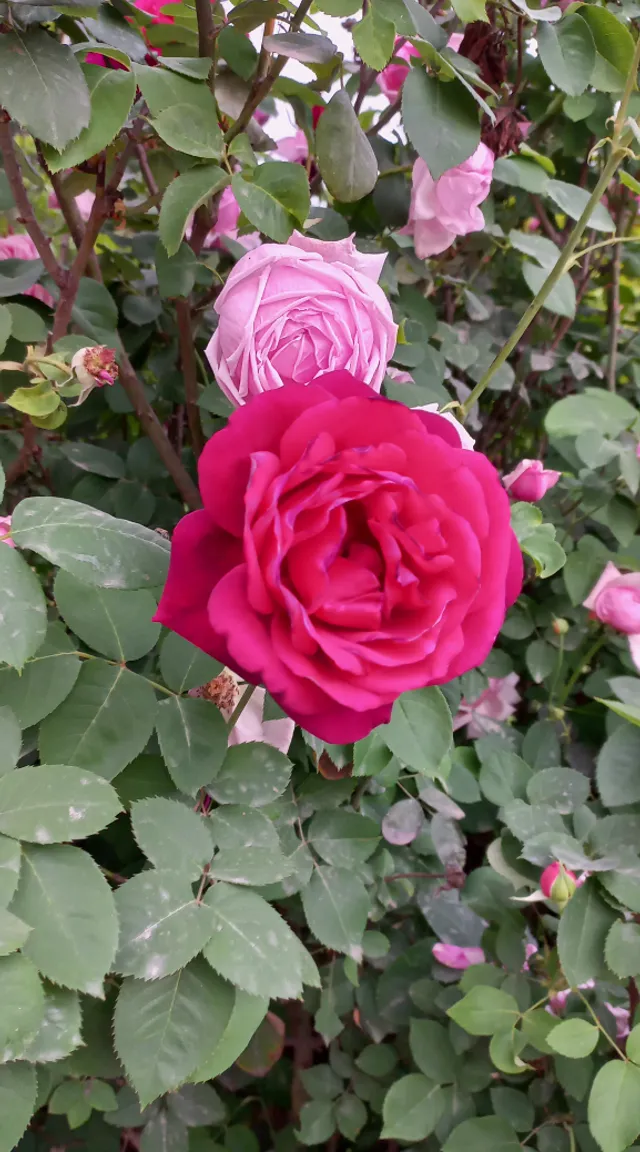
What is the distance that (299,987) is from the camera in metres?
0.35

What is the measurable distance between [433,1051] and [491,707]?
1.21 ft

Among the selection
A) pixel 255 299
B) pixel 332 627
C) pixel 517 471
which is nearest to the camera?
pixel 332 627

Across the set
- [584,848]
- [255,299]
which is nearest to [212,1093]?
[584,848]

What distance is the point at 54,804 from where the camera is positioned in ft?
1.16

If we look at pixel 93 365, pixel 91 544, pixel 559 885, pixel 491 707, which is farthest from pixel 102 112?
pixel 491 707

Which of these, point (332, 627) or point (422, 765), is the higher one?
point (332, 627)

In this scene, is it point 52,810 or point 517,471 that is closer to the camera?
point 52,810

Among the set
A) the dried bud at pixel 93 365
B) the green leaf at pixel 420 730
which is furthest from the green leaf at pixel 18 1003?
the dried bud at pixel 93 365

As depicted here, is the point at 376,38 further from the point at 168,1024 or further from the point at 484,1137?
the point at 484,1137

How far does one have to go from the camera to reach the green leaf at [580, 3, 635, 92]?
20.2 inches

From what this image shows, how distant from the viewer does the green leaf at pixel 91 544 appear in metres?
0.36

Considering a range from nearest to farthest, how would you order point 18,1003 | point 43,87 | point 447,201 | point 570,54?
point 18,1003 → point 43,87 → point 570,54 → point 447,201

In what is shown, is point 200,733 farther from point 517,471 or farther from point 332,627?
point 517,471

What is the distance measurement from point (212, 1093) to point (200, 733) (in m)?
0.45
